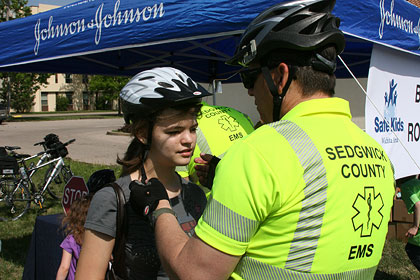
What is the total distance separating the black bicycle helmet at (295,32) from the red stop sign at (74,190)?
5.51 feet

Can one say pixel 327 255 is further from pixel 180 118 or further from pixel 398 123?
pixel 398 123

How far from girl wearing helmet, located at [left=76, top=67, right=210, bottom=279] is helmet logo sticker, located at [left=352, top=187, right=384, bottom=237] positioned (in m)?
0.78

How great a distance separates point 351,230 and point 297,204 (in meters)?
0.19

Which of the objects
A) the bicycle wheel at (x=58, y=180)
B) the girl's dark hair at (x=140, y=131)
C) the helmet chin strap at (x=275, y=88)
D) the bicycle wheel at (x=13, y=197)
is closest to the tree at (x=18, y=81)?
the bicycle wheel at (x=58, y=180)

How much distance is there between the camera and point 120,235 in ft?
5.13

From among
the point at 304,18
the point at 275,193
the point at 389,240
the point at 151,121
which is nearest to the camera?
the point at 275,193

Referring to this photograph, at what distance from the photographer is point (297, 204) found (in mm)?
1052

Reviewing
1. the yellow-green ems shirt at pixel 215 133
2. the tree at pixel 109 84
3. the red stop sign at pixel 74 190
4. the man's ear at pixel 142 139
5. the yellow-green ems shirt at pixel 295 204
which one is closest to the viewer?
the yellow-green ems shirt at pixel 295 204

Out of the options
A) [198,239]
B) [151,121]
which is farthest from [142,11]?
[198,239]

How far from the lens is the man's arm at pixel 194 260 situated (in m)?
1.05

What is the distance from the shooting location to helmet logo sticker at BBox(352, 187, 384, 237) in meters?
1.11

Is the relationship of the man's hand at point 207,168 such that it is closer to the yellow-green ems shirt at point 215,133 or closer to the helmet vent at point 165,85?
the helmet vent at point 165,85

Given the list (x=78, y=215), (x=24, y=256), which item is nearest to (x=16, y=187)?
(x=24, y=256)

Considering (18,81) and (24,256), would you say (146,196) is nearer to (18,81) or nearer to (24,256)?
(24,256)
